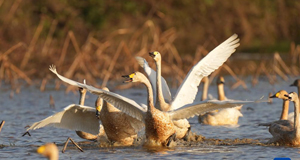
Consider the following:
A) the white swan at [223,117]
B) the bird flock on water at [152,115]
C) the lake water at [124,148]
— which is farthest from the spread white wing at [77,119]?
the white swan at [223,117]

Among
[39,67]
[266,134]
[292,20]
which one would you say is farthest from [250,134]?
[292,20]

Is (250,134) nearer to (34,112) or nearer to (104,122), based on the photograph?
(104,122)

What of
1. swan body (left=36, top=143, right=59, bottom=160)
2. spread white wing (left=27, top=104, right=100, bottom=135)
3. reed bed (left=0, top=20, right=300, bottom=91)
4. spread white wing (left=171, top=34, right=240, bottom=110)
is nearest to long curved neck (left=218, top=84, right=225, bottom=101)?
A: reed bed (left=0, top=20, right=300, bottom=91)

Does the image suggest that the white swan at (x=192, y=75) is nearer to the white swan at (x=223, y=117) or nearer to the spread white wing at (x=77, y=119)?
the spread white wing at (x=77, y=119)

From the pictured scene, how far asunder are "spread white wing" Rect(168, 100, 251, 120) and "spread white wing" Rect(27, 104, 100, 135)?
138cm

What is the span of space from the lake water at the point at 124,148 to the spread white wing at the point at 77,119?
21 centimetres

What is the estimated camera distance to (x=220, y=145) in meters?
8.77

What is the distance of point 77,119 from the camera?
909cm

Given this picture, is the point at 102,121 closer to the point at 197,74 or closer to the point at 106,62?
the point at 197,74

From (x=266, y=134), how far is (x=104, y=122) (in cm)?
287

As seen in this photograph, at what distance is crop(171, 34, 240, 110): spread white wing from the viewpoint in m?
9.25

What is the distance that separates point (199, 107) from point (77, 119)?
2058mm

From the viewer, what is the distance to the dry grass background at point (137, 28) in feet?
65.4

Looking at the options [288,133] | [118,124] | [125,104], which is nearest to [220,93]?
[288,133]
